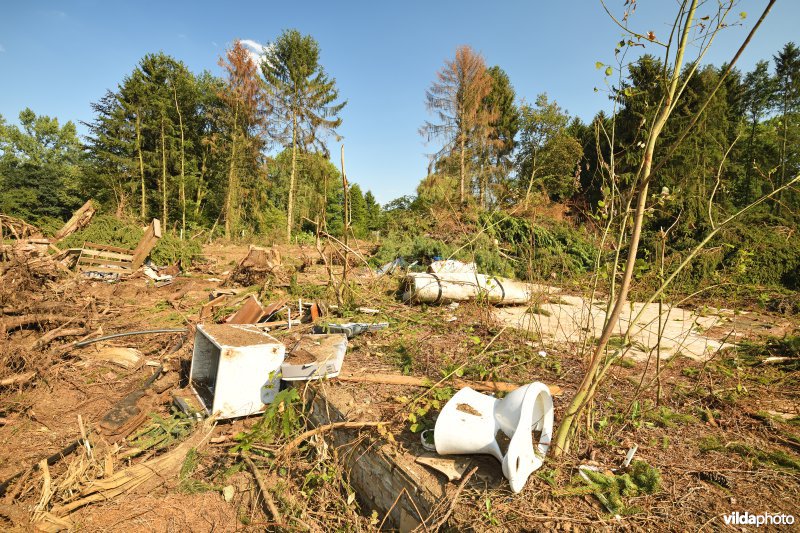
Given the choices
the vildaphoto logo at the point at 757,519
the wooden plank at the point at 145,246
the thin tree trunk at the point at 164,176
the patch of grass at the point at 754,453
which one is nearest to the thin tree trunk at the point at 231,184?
the thin tree trunk at the point at 164,176

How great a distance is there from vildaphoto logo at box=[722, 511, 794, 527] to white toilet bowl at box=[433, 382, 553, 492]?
874 mm

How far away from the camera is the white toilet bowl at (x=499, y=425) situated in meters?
2.02

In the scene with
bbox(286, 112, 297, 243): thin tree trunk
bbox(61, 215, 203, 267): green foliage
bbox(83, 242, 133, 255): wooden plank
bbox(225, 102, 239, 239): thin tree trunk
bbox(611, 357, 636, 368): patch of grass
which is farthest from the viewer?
bbox(225, 102, 239, 239): thin tree trunk

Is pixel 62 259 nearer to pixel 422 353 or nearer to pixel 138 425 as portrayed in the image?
pixel 138 425

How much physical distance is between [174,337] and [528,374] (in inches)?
203

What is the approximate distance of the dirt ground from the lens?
6.79ft

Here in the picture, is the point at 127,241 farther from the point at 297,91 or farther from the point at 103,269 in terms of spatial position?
the point at 297,91

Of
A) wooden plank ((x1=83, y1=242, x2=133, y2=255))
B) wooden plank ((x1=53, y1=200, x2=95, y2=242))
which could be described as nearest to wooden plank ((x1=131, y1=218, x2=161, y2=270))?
wooden plank ((x1=83, y1=242, x2=133, y2=255))

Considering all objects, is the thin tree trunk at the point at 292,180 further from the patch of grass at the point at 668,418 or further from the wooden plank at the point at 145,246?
the patch of grass at the point at 668,418

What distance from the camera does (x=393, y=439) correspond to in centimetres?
261

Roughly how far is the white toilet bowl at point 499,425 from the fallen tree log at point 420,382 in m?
0.85

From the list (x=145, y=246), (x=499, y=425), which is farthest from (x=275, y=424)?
(x=145, y=246)

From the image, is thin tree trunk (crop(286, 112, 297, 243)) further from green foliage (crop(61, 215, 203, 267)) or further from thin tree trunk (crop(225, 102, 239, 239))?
green foliage (crop(61, 215, 203, 267))

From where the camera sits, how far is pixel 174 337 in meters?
5.82
